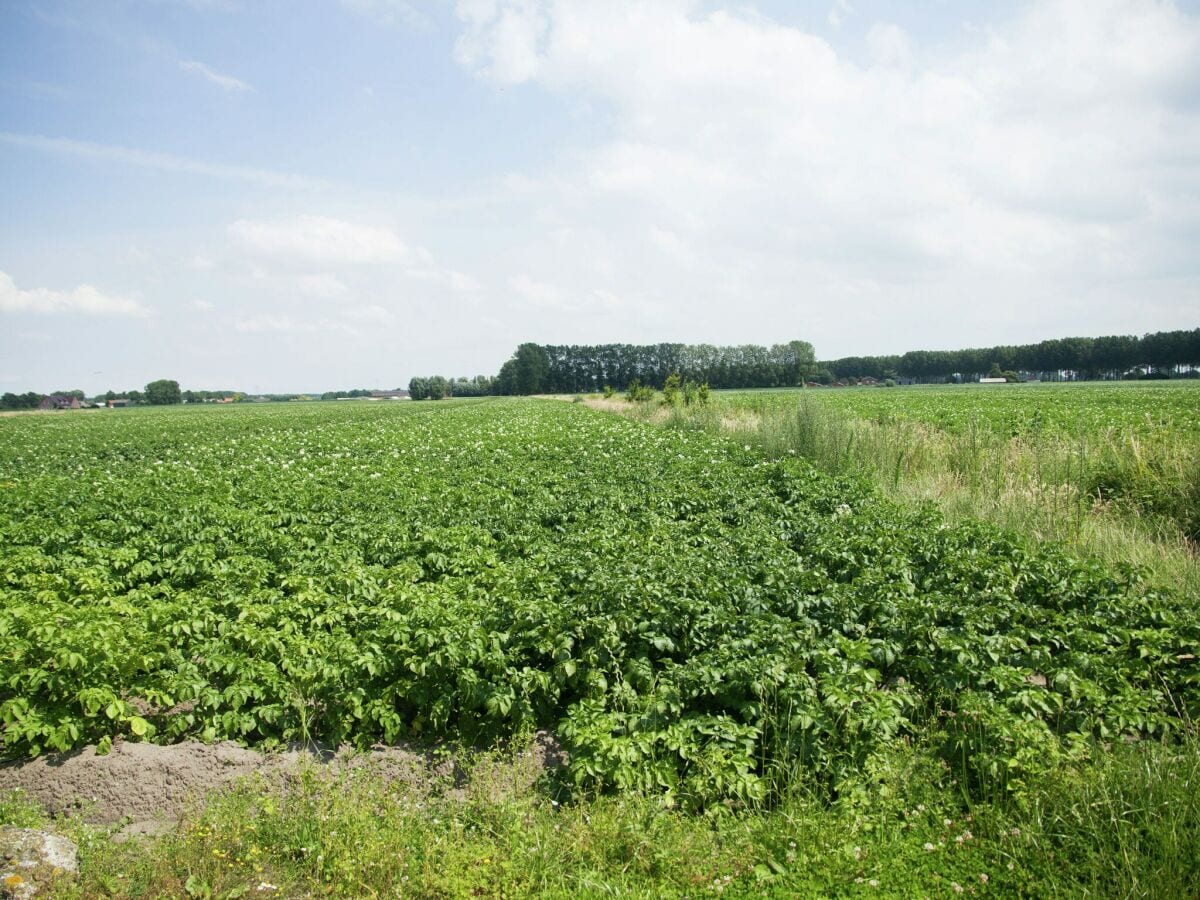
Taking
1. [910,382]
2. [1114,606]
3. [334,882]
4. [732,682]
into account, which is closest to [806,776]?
[732,682]

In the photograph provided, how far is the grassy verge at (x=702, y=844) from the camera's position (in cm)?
361

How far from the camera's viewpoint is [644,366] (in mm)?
139875

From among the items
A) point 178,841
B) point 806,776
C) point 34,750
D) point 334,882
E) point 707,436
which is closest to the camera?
point 334,882

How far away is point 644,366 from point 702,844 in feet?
452

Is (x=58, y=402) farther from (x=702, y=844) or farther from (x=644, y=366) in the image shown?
(x=702, y=844)

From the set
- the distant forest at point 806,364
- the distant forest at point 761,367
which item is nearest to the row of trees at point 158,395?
the distant forest at point 761,367

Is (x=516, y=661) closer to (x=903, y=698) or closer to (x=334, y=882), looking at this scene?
(x=334, y=882)

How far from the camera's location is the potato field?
4402mm

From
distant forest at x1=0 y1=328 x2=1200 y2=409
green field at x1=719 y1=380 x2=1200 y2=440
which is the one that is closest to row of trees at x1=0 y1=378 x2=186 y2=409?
distant forest at x1=0 y1=328 x2=1200 y2=409

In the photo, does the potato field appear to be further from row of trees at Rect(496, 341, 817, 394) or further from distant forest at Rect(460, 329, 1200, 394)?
row of trees at Rect(496, 341, 817, 394)

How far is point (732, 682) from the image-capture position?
4.65 metres

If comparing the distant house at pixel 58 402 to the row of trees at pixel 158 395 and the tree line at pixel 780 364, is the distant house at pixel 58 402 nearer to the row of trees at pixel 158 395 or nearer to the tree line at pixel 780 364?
the row of trees at pixel 158 395

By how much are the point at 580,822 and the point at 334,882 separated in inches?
54.6

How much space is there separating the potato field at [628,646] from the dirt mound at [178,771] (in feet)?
0.52
